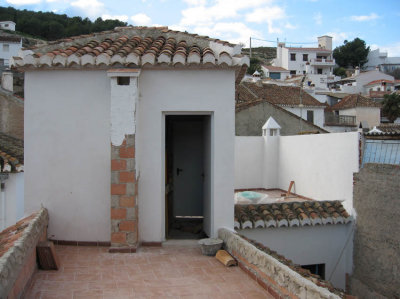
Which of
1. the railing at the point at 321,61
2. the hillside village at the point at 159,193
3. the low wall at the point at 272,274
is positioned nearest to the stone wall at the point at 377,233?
the hillside village at the point at 159,193

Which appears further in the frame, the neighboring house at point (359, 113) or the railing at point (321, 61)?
the railing at point (321, 61)

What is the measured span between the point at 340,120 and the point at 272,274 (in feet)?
105

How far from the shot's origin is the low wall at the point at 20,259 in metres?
3.53

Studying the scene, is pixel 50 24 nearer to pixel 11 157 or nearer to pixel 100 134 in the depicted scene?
pixel 11 157

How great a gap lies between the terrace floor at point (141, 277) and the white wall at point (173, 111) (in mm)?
728

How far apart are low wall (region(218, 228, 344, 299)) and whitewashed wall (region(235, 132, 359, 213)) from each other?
5.07 m

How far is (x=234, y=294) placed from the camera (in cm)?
482

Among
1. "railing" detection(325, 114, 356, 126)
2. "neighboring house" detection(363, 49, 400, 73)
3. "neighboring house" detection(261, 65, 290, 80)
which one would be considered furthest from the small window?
"neighboring house" detection(363, 49, 400, 73)

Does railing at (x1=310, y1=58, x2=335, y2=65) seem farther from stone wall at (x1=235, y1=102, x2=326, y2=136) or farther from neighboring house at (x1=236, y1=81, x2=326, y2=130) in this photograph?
stone wall at (x1=235, y1=102, x2=326, y2=136)

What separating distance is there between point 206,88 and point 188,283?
336cm

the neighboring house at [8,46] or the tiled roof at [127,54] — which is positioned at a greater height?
the neighboring house at [8,46]

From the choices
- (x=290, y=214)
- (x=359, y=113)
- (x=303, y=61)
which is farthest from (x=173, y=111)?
(x=303, y=61)

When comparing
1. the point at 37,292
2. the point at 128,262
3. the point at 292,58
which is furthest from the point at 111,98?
the point at 292,58

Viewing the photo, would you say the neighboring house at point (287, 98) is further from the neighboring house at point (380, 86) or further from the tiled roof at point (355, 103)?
the neighboring house at point (380, 86)
